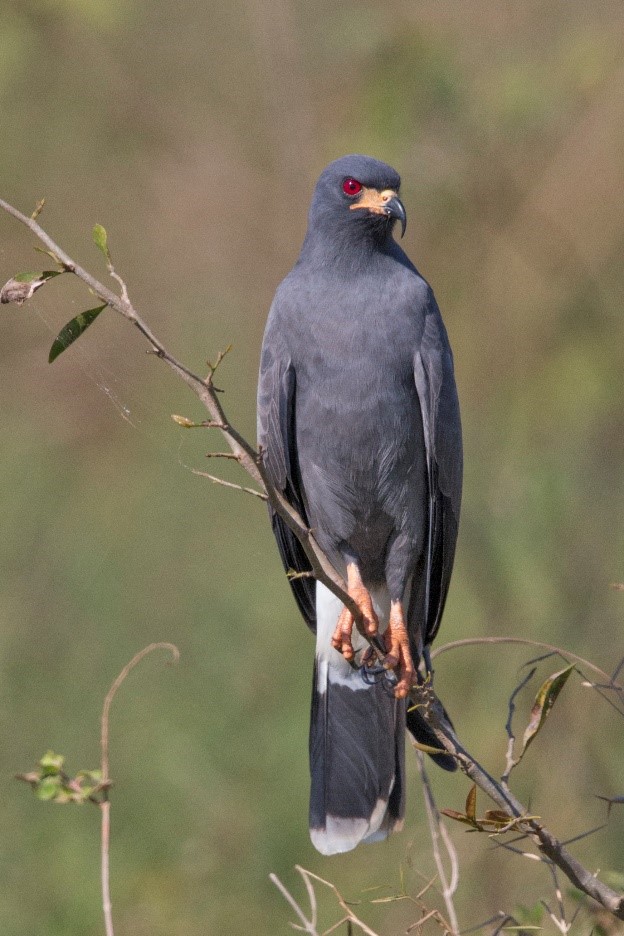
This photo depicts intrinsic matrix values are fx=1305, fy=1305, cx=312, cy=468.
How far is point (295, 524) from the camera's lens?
3.22 m

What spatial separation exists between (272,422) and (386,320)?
55cm

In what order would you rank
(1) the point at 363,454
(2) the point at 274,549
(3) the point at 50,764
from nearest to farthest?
1. (3) the point at 50,764
2. (1) the point at 363,454
3. (2) the point at 274,549

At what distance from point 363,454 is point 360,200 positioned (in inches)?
37.6

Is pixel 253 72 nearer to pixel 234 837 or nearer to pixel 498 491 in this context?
pixel 498 491

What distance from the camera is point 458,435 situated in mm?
4762

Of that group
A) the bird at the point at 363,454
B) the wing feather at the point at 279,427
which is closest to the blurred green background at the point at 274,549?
the wing feather at the point at 279,427

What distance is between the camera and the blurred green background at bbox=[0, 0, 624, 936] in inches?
237

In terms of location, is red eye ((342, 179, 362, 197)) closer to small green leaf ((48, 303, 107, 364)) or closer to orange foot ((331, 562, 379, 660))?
orange foot ((331, 562, 379, 660))

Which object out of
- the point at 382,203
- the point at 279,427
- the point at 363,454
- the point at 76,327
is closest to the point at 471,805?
the point at 76,327

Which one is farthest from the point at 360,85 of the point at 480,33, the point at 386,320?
the point at 386,320

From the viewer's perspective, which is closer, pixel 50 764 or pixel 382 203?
pixel 50 764

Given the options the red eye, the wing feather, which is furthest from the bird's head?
the wing feather

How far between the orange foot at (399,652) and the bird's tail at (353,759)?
8.0 inches

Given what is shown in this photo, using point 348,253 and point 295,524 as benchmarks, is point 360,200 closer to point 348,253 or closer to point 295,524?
point 348,253
